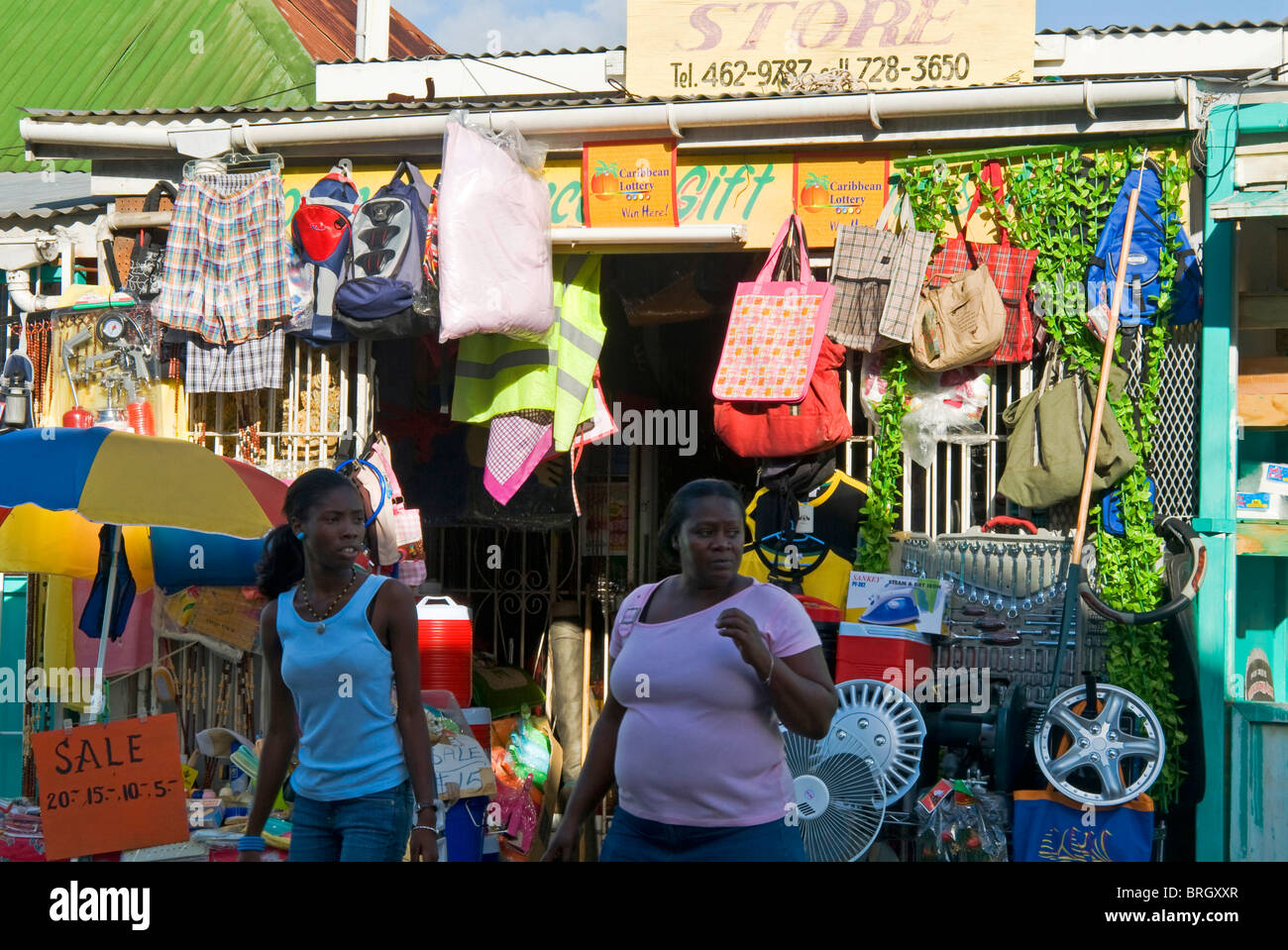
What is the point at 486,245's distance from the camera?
7098 mm

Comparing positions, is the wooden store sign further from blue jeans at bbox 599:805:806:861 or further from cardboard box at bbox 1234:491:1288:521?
blue jeans at bbox 599:805:806:861

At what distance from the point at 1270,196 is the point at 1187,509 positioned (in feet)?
4.99

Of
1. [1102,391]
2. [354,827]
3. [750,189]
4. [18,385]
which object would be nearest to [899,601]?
[1102,391]

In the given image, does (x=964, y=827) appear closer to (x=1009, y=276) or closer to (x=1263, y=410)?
(x=1263, y=410)

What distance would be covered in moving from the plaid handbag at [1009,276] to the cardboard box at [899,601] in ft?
3.84

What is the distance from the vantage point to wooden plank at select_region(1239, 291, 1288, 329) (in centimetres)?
663

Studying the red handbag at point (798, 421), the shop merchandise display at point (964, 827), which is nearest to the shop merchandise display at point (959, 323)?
the red handbag at point (798, 421)

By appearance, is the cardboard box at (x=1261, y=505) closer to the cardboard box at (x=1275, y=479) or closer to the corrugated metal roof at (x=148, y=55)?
the cardboard box at (x=1275, y=479)

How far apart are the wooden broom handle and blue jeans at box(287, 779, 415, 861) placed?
11.9ft

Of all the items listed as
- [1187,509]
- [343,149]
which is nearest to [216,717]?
[343,149]

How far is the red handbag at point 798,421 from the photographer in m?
6.97

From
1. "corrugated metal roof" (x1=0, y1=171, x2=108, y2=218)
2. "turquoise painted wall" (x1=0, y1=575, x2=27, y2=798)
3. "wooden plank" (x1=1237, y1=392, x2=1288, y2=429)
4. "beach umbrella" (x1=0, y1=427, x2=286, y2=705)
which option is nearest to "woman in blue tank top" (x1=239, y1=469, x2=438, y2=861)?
"beach umbrella" (x1=0, y1=427, x2=286, y2=705)

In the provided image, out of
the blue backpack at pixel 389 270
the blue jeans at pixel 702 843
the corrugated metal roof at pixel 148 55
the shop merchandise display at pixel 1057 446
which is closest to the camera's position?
the blue jeans at pixel 702 843

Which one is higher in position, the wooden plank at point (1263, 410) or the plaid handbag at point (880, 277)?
the plaid handbag at point (880, 277)
